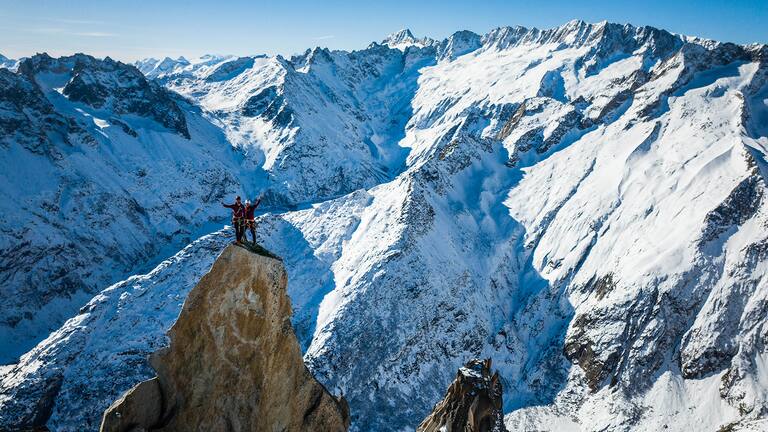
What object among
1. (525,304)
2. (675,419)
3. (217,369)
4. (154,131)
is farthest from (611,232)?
(154,131)

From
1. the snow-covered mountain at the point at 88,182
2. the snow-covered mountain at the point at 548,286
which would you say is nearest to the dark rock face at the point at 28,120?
the snow-covered mountain at the point at 88,182

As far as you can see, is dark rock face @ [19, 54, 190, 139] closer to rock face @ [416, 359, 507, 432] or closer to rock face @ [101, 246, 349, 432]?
rock face @ [416, 359, 507, 432]

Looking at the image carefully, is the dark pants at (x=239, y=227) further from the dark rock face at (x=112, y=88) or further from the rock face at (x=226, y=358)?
the dark rock face at (x=112, y=88)

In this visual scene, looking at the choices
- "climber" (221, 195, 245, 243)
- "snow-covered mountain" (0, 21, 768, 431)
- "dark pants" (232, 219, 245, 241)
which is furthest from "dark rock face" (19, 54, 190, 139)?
"dark pants" (232, 219, 245, 241)

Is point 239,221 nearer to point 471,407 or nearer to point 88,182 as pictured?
point 471,407

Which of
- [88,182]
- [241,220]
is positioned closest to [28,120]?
[88,182]

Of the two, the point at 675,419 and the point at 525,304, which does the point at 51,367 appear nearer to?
the point at 525,304
